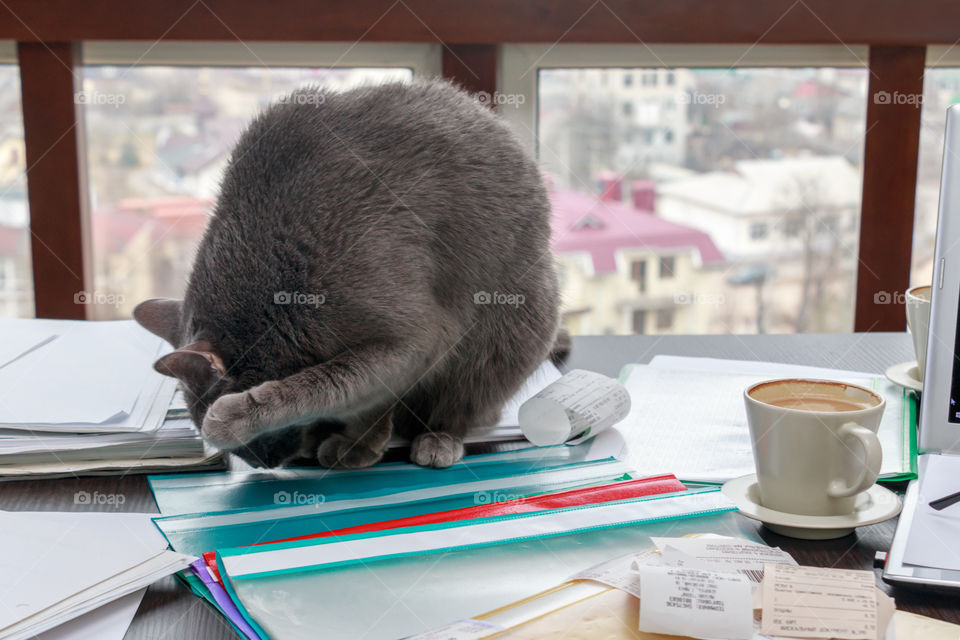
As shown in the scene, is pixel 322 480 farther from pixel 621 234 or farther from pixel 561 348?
pixel 621 234

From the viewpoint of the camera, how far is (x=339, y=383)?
0.93m

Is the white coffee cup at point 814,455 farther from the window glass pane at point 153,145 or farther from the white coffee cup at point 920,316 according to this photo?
the window glass pane at point 153,145

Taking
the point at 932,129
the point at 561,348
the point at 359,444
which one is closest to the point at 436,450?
the point at 359,444

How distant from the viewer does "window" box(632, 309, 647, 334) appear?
7.77 feet

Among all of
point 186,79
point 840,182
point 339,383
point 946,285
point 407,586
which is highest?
point 186,79

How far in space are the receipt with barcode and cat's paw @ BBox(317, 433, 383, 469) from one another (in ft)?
1.29

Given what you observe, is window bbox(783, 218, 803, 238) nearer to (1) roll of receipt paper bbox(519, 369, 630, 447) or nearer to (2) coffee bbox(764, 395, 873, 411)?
(1) roll of receipt paper bbox(519, 369, 630, 447)

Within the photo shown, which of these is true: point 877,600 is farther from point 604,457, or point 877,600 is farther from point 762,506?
point 604,457

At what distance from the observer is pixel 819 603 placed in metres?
0.60

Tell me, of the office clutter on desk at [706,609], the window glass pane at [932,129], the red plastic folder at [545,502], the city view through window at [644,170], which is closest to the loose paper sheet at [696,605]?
the office clutter on desk at [706,609]

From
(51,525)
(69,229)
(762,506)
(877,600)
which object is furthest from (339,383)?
(69,229)

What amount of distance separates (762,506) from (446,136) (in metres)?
0.55

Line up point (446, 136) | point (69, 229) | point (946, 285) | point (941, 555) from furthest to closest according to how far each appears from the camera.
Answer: point (69, 229)
point (446, 136)
point (946, 285)
point (941, 555)

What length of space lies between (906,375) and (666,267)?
3.96ft
